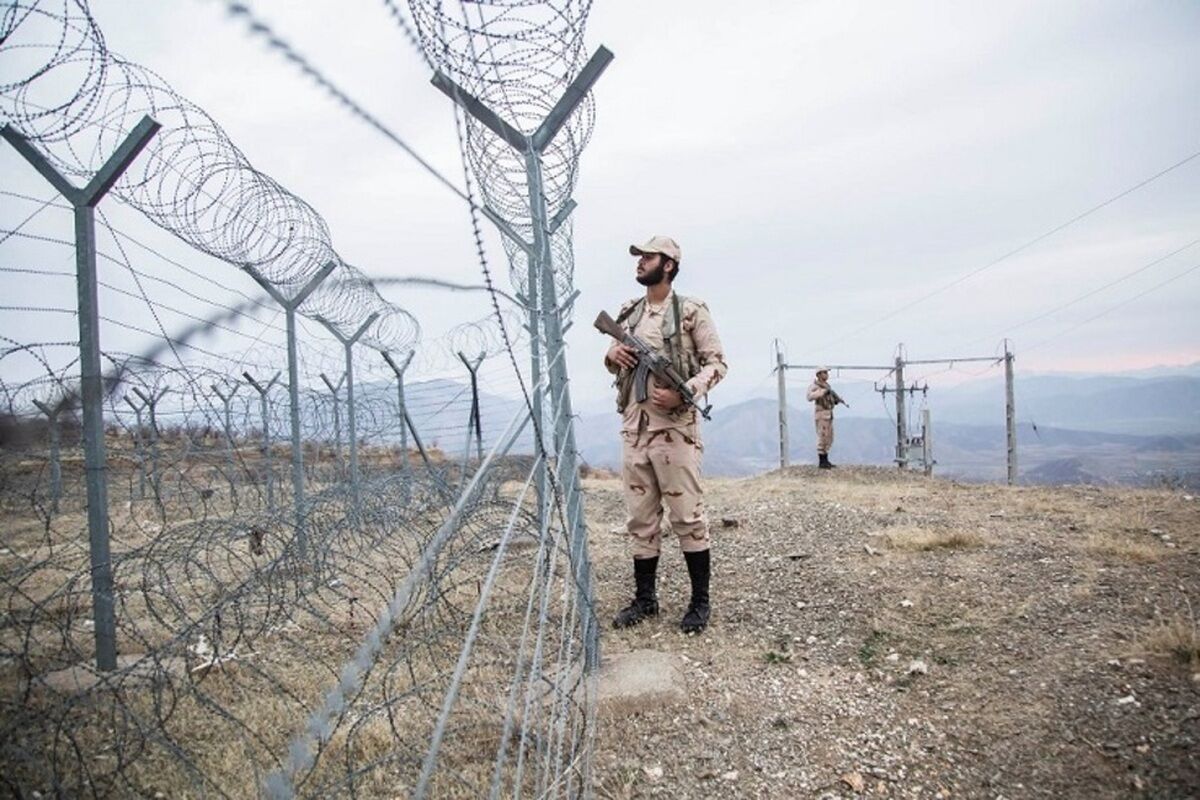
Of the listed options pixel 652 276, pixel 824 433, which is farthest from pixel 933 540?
pixel 824 433

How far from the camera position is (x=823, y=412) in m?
13.0

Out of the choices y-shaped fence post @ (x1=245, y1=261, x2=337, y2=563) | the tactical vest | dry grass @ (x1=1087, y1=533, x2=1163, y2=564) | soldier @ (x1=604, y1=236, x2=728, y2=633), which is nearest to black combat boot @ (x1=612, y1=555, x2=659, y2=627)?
soldier @ (x1=604, y1=236, x2=728, y2=633)

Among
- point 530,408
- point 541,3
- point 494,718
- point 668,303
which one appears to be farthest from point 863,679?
point 541,3

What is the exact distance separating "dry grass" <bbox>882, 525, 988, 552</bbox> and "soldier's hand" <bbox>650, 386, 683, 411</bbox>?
9.04 feet

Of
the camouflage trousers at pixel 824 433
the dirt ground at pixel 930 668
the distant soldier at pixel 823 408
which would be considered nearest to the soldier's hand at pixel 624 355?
the dirt ground at pixel 930 668

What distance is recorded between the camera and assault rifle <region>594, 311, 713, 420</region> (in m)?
3.40

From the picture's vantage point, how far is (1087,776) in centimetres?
216

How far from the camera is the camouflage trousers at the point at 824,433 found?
13125 millimetres

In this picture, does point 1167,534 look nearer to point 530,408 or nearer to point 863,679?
point 863,679

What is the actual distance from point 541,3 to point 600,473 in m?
15.9

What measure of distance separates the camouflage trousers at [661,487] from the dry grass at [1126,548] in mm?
2960

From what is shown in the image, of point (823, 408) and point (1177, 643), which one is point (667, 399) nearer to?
point (1177, 643)

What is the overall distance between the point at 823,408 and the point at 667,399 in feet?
34.1

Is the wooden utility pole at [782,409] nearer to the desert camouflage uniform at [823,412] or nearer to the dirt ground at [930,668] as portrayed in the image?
the desert camouflage uniform at [823,412]
